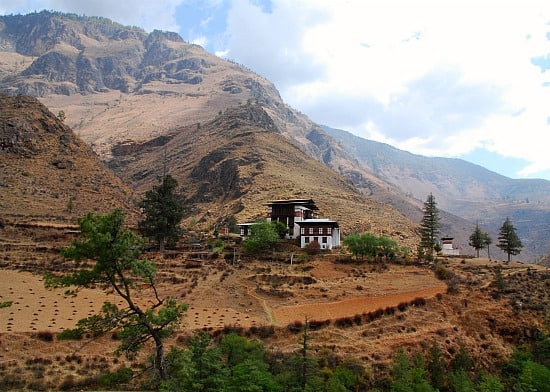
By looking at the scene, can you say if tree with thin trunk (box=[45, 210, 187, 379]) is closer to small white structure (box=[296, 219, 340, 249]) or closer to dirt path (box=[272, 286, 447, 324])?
dirt path (box=[272, 286, 447, 324])

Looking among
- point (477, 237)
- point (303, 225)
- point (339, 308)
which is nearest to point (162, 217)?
point (303, 225)

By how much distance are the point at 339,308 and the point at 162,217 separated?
73.1 feet

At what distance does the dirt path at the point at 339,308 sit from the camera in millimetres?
→ 32844

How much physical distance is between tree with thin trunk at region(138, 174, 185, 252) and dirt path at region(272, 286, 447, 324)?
18559 mm

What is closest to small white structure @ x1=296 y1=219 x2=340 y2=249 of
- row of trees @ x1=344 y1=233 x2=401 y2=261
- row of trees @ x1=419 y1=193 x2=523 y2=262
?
row of trees @ x1=344 y1=233 x2=401 y2=261

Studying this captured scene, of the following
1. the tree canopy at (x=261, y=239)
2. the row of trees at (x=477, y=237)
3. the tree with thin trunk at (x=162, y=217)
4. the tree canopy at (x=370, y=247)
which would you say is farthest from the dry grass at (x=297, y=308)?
the row of trees at (x=477, y=237)

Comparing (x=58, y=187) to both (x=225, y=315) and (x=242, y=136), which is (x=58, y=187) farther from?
(x=242, y=136)

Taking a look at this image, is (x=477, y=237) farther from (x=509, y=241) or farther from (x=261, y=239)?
(x=261, y=239)

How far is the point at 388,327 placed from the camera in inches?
1243

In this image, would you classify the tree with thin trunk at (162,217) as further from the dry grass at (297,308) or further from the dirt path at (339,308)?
the dirt path at (339,308)

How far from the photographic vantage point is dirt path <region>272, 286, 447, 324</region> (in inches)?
1293

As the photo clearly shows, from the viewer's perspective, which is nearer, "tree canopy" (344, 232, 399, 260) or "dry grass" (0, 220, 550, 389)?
"dry grass" (0, 220, 550, 389)

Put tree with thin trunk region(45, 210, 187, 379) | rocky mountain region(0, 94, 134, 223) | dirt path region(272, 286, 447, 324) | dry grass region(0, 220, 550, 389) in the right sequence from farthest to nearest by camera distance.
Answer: rocky mountain region(0, 94, 134, 223)
dirt path region(272, 286, 447, 324)
dry grass region(0, 220, 550, 389)
tree with thin trunk region(45, 210, 187, 379)

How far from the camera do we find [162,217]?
4769 cm
